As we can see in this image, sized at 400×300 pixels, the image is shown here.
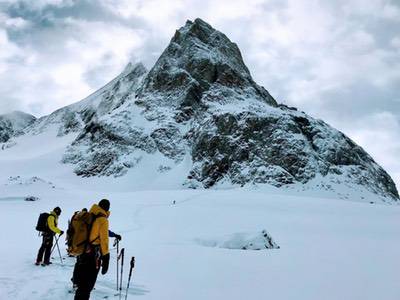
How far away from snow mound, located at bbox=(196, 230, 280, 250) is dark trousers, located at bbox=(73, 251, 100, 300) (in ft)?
33.4

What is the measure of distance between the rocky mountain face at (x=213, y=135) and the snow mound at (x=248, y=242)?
57.9 meters

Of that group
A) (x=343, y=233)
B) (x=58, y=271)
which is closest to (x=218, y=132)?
(x=343, y=233)

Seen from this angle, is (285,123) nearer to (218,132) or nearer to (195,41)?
(218,132)

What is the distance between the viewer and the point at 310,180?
2992 inches

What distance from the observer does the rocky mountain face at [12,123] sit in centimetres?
17732

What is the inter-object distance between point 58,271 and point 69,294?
9.31 ft

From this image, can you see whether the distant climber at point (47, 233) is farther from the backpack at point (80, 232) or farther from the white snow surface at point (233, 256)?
the backpack at point (80, 232)

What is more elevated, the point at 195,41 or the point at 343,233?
the point at 195,41

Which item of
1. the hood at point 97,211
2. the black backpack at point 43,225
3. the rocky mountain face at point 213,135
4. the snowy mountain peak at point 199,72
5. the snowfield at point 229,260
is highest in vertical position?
the snowy mountain peak at point 199,72

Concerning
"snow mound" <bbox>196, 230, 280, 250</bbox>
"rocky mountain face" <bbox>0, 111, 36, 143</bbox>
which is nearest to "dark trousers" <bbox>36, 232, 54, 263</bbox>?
"snow mound" <bbox>196, 230, 280, 250</bbox>

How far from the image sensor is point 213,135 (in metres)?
86.3

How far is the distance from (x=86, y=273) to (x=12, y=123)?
198m

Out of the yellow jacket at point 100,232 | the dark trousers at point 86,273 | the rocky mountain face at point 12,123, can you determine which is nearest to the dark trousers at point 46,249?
the dark trousers at point 86,273

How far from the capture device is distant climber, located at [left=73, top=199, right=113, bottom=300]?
24.5 ft
